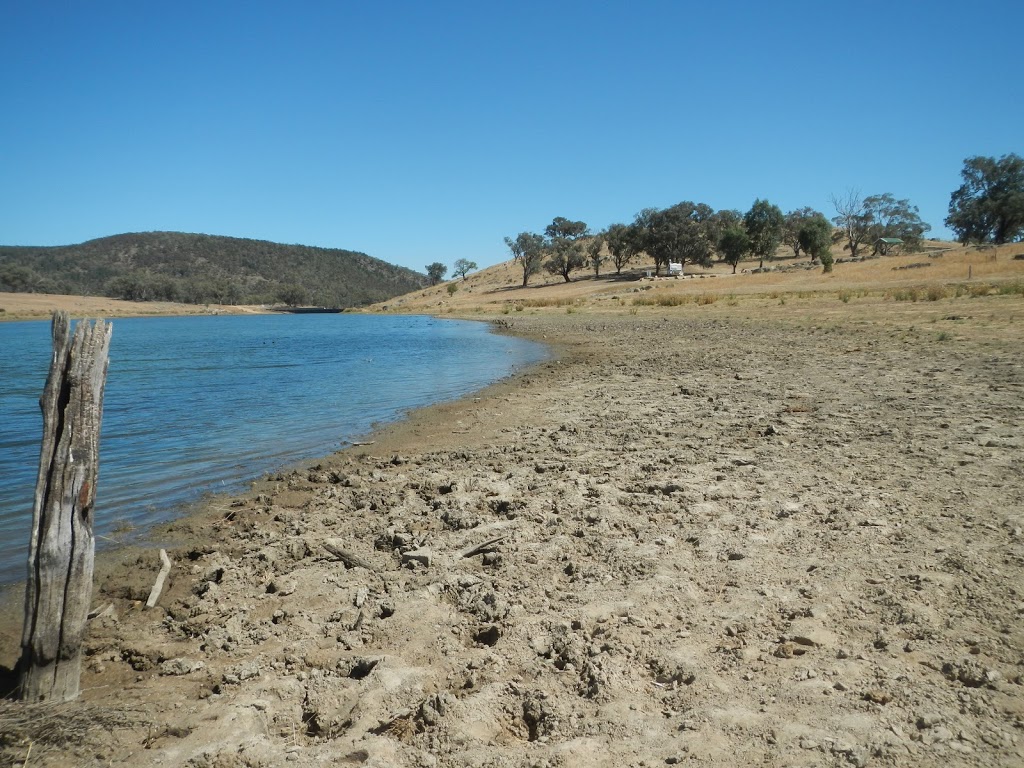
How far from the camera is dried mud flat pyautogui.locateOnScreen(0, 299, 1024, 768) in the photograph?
2.78m

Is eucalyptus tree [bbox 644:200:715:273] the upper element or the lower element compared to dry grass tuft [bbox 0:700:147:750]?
upper

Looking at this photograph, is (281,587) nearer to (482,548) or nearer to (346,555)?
(346,555)

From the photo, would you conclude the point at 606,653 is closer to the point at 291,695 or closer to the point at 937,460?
the point at 291,695

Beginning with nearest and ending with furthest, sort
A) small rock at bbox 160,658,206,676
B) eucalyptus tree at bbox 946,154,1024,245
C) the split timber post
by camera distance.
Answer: the split timber post, small rock at bbox 160,658,206,676, eucalyptus tree at bbox 946,154,1024,245

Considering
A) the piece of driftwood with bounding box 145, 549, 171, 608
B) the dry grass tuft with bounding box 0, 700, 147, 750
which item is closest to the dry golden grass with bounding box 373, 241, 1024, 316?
the piece of driftwood with bounding box 145, 549, 171, 608

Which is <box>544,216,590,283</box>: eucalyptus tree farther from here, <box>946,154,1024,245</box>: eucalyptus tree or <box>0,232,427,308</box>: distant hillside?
<box>0,232,427,308</box>: distant hillside

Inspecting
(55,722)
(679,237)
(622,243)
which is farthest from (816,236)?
(55,722)

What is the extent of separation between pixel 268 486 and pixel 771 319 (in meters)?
24.7

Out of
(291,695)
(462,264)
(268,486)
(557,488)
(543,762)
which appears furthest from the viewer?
(462,264)

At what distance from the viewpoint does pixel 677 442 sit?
25.5 ft

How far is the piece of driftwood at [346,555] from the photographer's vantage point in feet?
15.8

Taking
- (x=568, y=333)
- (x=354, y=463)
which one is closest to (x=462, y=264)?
(x=568, y=333)

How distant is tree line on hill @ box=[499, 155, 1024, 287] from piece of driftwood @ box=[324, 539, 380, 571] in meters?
72.0

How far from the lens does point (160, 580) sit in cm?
470
